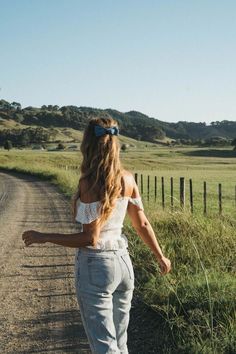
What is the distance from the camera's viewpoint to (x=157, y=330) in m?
5.59

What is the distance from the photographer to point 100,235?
11.7 ft

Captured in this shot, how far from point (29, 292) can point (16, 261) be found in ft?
7.06

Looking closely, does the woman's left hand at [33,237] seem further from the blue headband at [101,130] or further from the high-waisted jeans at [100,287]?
the blue headband at [101,130]

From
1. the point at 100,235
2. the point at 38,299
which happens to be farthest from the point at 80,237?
the point at 38,299

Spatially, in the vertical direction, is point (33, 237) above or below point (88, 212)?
below

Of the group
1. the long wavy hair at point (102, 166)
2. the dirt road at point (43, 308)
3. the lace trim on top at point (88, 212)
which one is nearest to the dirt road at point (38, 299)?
the dirt road at point (43, 308)

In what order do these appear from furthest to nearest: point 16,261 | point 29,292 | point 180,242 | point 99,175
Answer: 1. point 16,261
2. point 180,242
3. point 29,292
4. point 99,175

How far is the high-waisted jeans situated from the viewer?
352 cm

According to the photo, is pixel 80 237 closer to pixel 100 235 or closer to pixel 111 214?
pixel 100 235

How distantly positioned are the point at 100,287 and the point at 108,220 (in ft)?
1.42

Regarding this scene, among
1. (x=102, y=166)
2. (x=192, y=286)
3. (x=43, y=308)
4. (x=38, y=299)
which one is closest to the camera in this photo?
(x=102, y=166)

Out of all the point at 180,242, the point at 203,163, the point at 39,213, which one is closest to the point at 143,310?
the point at 180,242

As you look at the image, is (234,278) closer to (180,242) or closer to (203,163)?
(180,242)

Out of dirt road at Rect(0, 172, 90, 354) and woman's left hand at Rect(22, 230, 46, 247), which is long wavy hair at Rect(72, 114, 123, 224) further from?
dirt road at Rect(0, 172, 90, 354)
